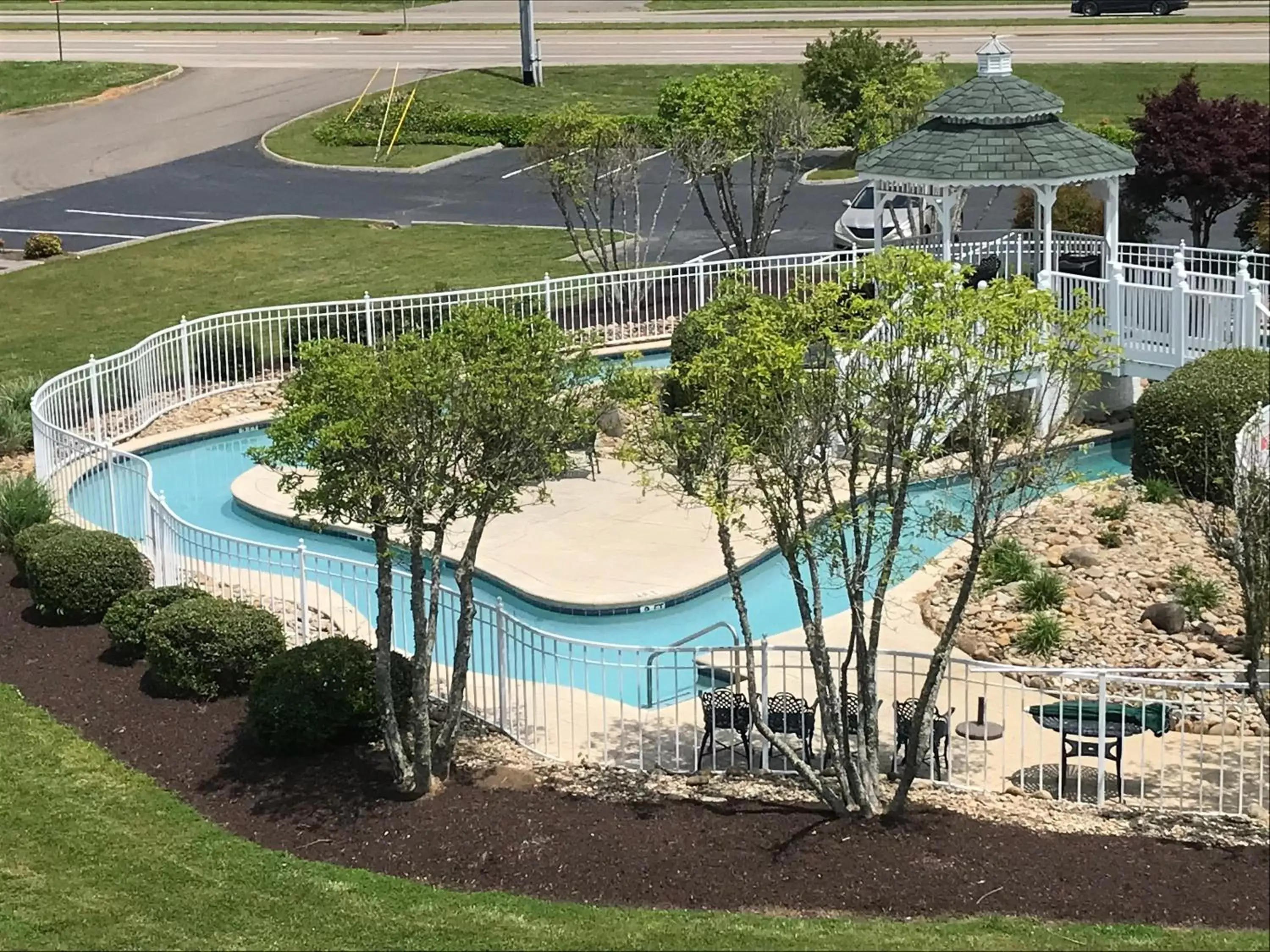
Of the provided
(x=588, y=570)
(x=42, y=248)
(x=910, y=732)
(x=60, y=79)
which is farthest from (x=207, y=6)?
(x=910, y=732)

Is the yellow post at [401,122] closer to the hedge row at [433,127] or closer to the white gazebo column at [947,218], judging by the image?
the hedge row at [433,127]

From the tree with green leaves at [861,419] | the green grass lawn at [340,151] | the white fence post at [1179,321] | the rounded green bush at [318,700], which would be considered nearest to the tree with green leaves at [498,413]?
the tree with green leaves at [861,419]

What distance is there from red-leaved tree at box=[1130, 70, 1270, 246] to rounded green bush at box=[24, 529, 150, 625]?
1690 cm

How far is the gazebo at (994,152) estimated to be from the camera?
21.9m

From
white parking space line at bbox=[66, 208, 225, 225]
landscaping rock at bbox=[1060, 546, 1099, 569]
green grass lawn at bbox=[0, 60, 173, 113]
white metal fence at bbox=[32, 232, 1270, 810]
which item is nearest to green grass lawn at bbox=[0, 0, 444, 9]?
green grass lawn at bbox=[0, 60, 173, 113]

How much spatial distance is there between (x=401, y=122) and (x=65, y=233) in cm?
1109

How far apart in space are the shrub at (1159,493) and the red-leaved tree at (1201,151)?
395 inches

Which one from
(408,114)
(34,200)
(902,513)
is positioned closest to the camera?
(902,513)

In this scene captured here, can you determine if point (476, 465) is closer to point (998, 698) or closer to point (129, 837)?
point (129, 837)

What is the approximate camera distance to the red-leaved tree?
27.3m

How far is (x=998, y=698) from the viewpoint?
14664mm

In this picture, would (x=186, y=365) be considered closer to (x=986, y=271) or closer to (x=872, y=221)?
(x=986, y=271)

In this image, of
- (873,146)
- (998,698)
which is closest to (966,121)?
(873,146)

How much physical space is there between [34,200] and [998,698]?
29159 millimetres
